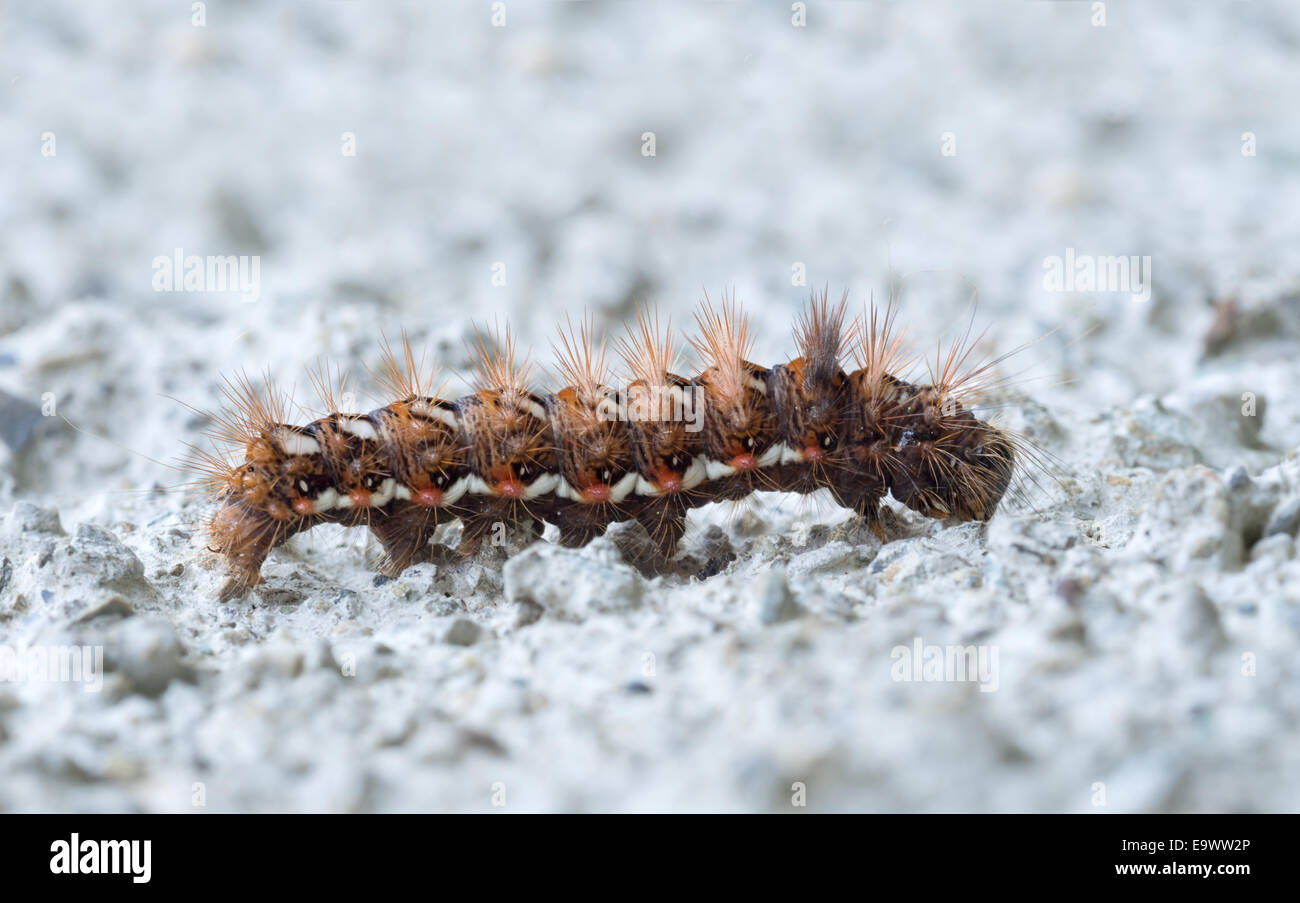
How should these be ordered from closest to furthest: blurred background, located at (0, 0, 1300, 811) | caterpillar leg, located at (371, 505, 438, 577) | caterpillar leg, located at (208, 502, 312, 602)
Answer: blurred background, located at (0, 0, 1300, 811) → caterpillar leg, located at (208, 502, 312, 602) → caterpillar leg, located at (371, 505, 438, 577)

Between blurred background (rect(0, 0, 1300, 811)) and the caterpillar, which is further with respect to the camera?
the caterpillar

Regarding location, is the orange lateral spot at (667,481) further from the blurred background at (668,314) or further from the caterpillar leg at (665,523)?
the blurred background at (668,314)

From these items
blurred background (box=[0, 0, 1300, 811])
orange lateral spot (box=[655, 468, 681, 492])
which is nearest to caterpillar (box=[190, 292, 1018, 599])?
orange lateral spot (box=[655, 468, 681, 492])

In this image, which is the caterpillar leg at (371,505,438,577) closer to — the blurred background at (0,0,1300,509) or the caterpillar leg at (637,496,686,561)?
the caterpillar leg at (637,496,686,561)

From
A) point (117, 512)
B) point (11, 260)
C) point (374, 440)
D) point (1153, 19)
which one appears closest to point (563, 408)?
point (374, 440)

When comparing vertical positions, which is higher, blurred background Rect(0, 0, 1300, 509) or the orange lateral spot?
blurred background Rect(0, 0, 1300, 509)

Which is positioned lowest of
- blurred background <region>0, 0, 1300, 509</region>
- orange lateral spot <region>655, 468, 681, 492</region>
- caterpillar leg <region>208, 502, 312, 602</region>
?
caterpillar leg <region>208, 502, 312, 602</region>

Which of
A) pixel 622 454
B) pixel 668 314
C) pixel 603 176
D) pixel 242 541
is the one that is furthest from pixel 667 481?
pixel 603 176

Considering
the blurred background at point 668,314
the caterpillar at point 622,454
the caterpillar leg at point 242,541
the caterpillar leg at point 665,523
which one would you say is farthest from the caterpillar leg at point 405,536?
the caterpillar leg at point 665,523
